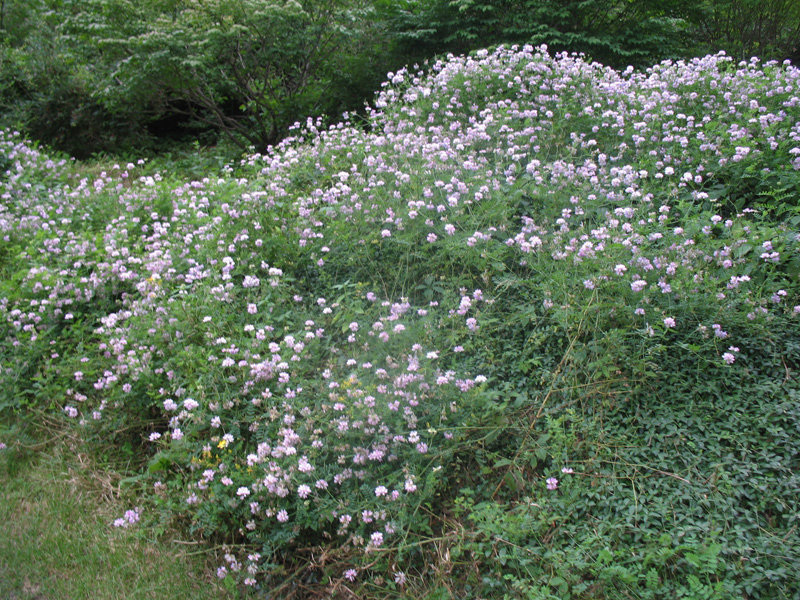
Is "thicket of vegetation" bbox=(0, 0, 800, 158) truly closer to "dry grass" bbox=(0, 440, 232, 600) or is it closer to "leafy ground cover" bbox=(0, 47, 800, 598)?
"leafy ground cover" bbox=(0, 47, 800, 598)

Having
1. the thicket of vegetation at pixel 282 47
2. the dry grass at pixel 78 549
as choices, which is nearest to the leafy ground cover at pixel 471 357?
the dry grass at pixel 78 549

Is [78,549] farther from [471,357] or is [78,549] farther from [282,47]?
[282,47]

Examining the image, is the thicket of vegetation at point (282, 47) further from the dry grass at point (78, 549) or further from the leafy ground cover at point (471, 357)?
the dry grass at point (78, 549)

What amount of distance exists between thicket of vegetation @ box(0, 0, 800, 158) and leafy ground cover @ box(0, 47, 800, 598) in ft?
10.5

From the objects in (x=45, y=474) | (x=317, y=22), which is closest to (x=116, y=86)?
(x=317, y=22)

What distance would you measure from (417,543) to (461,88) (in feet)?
15.9

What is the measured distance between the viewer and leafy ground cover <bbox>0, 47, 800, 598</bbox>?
2.72 m

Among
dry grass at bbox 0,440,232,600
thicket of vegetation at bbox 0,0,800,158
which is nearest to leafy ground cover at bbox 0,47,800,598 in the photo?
dry grass at bbox 0,440,232,600

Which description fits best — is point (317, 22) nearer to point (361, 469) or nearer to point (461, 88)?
point (461, 88)

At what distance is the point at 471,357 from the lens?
3584 millimetres

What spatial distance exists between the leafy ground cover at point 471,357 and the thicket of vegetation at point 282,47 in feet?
10.5

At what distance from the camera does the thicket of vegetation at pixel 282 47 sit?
25.7ft

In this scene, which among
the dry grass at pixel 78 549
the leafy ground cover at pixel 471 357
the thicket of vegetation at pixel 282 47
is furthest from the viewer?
the thicket of vegetation at pixel 282 47

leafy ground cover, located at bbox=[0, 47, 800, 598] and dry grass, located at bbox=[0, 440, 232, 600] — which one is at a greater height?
leafy ground cover, located at bbox=[0, 47, 800, 598]
